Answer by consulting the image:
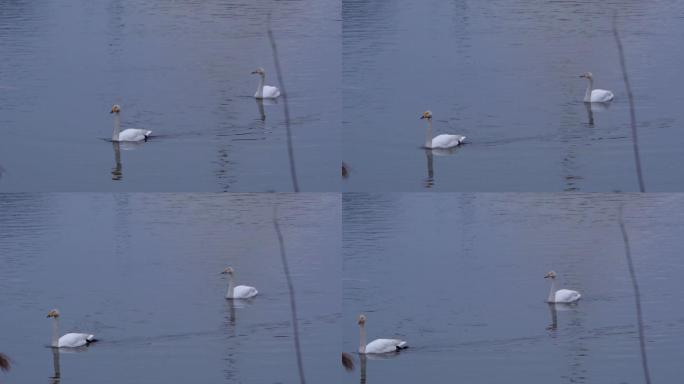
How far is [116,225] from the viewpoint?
42.5 feet

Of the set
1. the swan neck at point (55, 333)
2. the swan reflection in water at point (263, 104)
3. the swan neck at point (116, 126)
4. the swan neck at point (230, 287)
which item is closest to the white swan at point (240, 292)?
the swan neck at point (230, 287)

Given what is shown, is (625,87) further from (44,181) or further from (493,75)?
(44,181)

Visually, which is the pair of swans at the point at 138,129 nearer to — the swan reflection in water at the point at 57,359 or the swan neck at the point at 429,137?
the swan neck at the point at 429,137

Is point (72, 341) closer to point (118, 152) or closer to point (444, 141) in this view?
point (118, 152)

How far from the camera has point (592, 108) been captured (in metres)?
13.5

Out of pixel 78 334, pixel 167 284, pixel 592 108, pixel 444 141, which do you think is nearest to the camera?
pixel 78 334

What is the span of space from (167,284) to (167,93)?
174 centimetres

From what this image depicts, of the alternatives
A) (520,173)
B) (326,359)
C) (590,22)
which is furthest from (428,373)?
(590,22)

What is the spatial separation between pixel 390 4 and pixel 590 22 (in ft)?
7.04

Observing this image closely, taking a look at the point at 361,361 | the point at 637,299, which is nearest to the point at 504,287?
the point at 637,299

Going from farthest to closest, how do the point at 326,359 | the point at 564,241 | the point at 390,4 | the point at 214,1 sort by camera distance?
the point at 214,1 < the point at 390,4 < the point at 564,241 < the point at 326,359

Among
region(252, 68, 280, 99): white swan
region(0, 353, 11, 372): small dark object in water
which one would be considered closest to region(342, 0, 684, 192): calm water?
region(252, 68, 280, 99): white swan

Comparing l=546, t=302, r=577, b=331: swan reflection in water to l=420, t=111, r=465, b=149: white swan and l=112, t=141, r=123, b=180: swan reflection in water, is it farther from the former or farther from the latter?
l=112, t=141, r=123, b=180: swan reflection in water

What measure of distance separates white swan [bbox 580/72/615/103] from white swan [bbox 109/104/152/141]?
3.17 m
